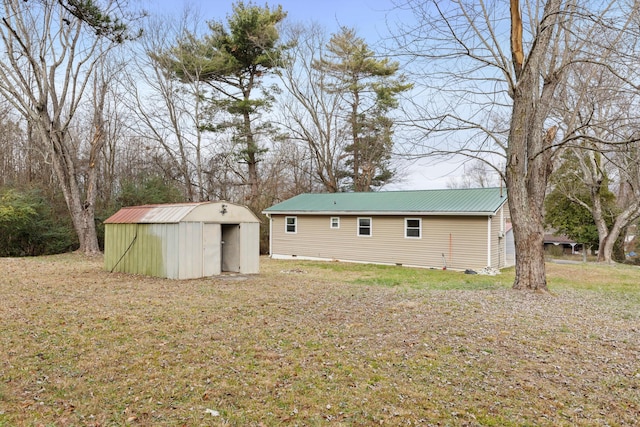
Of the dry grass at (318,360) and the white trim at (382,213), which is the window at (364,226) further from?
the dry grass at (318,360)

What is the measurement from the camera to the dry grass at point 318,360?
3.38 meters

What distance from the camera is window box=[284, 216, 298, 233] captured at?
20172 millimetres

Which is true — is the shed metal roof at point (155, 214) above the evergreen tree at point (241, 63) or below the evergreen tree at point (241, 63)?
below

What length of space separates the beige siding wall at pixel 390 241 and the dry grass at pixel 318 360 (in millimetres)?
7262

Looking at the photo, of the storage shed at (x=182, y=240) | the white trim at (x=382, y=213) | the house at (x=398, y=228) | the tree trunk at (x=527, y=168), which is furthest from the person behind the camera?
the house at (x=398, y=228)

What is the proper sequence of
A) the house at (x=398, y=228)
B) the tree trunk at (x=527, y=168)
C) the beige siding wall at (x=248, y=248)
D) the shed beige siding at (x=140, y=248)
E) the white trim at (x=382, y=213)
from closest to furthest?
the tree trunk at (x=527, y=168), the shed beige siding at (x=140, y=248), the beige siding wall at (x=248, y=248), the white trim at (x=382, y=213), the house at (x=398, y=228)

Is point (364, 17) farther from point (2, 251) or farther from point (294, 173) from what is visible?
point (294, 173)

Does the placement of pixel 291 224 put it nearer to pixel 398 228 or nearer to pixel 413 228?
pixel 398 228

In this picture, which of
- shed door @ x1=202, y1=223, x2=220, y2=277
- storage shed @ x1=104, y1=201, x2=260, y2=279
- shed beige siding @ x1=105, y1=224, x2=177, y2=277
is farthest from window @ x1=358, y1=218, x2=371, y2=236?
shed beige siding @ x1=105, y1=224, x2=177, y2=277

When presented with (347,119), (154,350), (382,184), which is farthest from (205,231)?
(382,184)

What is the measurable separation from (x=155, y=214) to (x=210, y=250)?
1814mm

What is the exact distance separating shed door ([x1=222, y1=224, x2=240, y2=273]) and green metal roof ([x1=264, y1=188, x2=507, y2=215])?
685 centimetres

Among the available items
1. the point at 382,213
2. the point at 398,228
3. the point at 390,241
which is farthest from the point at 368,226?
the point at 398,228

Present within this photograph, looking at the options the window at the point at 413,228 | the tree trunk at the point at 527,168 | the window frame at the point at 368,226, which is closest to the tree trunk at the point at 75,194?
the window frame at the point at 368,226
